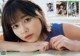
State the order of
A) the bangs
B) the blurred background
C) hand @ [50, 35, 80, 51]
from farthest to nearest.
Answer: the blurred background < the bangs < hand @ [50, 35, 80, 51]

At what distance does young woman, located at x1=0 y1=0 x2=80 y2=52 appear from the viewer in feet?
2.69

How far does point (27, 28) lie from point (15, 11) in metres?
0.10

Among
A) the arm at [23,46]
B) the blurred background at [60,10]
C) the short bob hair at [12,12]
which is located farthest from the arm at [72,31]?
the blurred background at [60,10]

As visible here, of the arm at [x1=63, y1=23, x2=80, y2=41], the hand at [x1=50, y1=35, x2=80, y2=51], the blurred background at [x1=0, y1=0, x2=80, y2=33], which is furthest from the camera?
the blurred background at [x1=0, y1=0, x2=80, y2=33]

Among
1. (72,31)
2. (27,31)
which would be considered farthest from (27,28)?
(72,31)

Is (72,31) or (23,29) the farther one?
(72,31)

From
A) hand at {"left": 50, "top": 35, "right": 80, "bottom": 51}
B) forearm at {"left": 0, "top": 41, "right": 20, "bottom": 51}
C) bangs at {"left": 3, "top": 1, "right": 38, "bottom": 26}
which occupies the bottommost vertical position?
forearm at {"left": 0, "top": 41, "right": 20, "bottom": 51}

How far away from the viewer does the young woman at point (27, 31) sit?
819mm

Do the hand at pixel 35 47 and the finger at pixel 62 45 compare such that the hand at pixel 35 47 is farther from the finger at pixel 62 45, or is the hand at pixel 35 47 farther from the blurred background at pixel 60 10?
the blurred background at pixel 60 10

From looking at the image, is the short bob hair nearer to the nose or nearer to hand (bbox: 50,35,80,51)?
the nose

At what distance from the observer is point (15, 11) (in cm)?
90

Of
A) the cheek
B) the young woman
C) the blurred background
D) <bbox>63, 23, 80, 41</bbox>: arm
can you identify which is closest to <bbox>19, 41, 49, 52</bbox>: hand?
the young woman

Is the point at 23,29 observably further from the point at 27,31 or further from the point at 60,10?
the point at 60,10

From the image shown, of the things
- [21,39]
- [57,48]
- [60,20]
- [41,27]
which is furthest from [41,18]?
[60,20]
